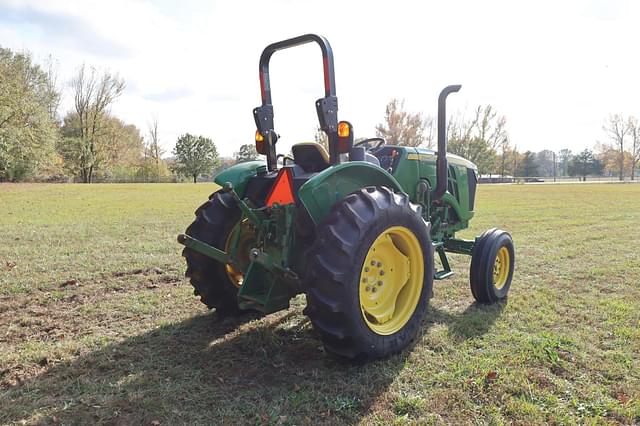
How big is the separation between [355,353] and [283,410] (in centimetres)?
58

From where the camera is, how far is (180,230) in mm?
10438

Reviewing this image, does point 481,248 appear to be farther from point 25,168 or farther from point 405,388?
point 25,168

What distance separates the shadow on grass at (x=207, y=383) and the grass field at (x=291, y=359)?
1 cm

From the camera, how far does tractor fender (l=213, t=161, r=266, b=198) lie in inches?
159

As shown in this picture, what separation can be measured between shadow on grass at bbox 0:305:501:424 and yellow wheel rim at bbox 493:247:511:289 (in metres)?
1.27

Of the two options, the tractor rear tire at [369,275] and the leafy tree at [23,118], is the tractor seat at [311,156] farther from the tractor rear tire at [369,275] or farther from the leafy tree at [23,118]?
the leafy tree at [23,118]

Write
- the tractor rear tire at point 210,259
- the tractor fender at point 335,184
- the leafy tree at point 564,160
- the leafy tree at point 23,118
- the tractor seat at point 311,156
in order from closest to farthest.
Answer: the tractor fender at point 335,184, the tractor seat at point 311,156, the tractor rear tire at point 210,259, the leafy tree at point 23,118, the leafy tree at point 564,160

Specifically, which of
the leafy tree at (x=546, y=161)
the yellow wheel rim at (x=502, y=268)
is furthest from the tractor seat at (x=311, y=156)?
the leafy tree at (x=546, y=161)

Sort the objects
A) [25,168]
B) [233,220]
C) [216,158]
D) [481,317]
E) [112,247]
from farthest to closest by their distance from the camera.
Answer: [216,158]
[25,168]
[112,247]
[481,317]
[233,220]

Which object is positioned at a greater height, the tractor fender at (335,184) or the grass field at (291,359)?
the tractor fender at (335,184)

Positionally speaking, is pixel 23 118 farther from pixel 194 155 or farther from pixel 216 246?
pixel 216 246

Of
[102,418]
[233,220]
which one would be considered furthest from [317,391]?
[233,220]

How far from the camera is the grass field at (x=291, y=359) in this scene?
2754 mm

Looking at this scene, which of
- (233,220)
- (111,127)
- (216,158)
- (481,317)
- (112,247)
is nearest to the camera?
(233,220)
